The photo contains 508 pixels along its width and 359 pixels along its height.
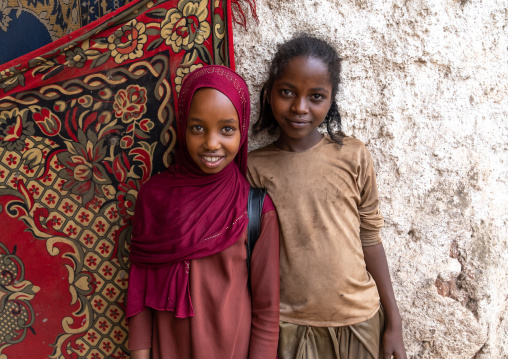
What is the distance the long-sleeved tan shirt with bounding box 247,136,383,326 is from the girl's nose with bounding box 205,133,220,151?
316 millimetres

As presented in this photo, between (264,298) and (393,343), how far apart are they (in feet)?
1.88

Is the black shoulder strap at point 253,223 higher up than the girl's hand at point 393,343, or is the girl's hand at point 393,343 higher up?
the black shoulder strap at point 253,223

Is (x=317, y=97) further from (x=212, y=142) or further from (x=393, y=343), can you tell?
→ (x=393, y=343)

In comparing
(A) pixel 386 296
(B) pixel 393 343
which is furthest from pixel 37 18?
(B) pixel 393 343

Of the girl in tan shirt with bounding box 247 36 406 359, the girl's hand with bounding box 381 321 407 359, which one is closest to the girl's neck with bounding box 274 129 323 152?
the girl in tan shirt with bounding box 247 36 406 359

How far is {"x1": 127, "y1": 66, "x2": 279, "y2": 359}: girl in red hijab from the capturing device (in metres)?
1.32

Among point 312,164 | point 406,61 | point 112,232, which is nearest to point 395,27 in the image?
point 406,61

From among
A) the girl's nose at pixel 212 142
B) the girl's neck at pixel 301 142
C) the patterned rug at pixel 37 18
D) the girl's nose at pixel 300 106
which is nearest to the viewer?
the girl's nose at pixel 212 142

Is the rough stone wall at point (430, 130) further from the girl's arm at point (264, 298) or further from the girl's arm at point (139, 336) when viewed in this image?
the girl's arm at point (139, 336)

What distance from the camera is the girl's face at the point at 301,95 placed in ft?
4.53

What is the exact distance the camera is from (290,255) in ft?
4.87

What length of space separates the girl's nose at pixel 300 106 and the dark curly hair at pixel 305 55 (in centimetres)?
12

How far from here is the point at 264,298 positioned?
140cm

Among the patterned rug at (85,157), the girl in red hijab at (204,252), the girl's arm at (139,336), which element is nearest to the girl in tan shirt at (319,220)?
the girl in red hijab at (204,252)
